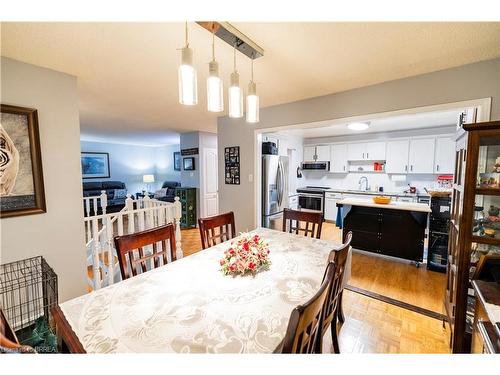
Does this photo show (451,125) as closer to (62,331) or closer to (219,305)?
(219,305)

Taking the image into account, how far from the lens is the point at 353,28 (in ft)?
4.62

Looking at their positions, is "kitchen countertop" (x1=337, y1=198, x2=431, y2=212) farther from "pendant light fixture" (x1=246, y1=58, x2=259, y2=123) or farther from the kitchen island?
"pendant light fixture" (x1=246, y1=58, x2=259, y2=123)

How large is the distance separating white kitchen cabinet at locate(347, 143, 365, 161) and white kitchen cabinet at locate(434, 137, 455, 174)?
1413 millimetres

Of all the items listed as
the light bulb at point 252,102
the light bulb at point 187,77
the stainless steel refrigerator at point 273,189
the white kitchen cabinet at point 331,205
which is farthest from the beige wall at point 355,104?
the white kitchen cabinet at point 331,205

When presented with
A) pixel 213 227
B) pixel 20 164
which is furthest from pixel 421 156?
pixel 20 164

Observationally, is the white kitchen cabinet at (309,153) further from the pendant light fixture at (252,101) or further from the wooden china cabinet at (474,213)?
the pendant light fixture at (252,101)

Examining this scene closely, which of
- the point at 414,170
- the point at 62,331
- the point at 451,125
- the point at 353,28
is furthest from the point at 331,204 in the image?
the point at 62,331

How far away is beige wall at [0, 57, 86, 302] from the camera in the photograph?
1.80 m

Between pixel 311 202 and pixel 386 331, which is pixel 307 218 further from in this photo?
pixel 311 202

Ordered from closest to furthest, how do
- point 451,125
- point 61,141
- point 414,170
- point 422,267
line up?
point 61,141 → point 422,267 → point 451,125 → point 414,170

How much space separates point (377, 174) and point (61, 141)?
5.96 meters

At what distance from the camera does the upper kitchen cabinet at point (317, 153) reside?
5.98 m

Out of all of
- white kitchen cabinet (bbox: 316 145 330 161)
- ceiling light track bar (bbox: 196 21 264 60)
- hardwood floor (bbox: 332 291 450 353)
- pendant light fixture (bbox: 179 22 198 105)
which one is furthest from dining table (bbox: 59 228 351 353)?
white kitchen cabinet (bbox: 316 145 330 161)
